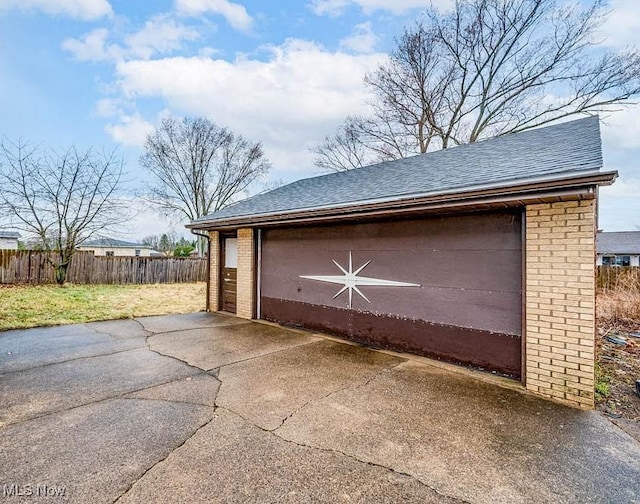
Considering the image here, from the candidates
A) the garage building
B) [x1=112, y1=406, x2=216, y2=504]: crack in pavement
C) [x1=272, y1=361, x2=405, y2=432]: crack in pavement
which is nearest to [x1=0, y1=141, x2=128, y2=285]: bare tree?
the garage building

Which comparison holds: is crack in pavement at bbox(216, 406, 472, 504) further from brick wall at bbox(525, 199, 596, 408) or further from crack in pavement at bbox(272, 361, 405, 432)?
brick wall at bbox(525, 199, 596, 408)

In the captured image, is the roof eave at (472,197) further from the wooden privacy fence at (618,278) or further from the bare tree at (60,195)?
the bare tree at (60,195)

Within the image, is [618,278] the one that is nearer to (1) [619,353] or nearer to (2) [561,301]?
(1) [619,353]

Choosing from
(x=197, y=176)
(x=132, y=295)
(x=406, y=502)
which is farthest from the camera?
(x=197, y=176)

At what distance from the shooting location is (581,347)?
10.9ft

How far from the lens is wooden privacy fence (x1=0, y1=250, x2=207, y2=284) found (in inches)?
511

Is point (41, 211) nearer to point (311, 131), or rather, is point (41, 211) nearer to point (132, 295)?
point (132, 295)

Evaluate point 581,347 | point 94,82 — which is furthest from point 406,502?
point 94,82

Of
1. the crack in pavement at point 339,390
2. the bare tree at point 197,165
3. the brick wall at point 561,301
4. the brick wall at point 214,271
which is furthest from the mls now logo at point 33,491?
the bare tree at point 197,165

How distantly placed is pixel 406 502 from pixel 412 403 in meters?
1.43

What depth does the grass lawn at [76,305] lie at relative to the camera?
7.13 m

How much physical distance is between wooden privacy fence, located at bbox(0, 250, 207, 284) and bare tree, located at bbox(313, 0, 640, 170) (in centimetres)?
1130

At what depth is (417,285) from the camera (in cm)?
491

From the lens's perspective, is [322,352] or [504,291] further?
[322,352]
